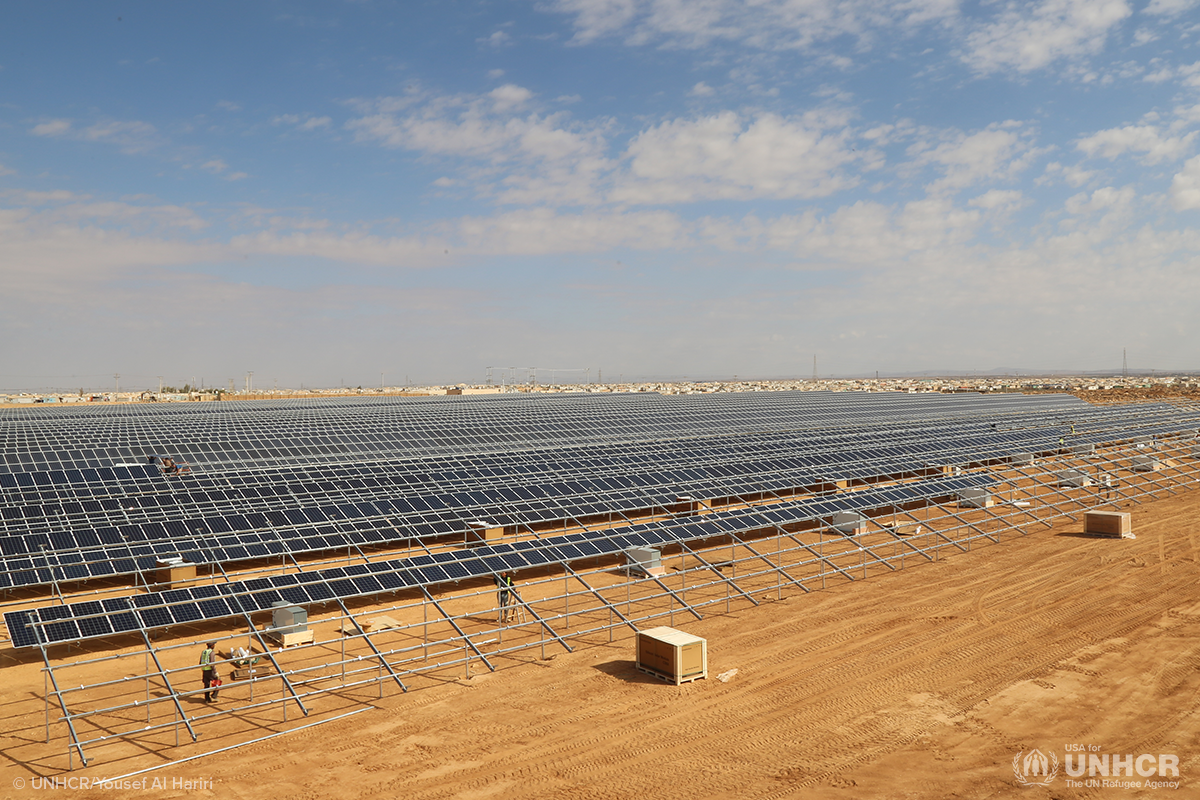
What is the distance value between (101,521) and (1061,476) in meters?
62.4

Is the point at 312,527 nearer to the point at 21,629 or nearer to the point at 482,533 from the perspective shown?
the point at 482,533

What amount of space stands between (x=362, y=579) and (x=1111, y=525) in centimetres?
3832

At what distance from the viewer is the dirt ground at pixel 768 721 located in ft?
52.0

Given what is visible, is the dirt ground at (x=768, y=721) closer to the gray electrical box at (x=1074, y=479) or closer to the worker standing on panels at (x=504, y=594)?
the worker standing on panels at (x=504, y=594)

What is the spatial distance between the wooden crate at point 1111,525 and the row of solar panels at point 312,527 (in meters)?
16.5

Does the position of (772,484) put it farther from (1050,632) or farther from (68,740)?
(68,740)

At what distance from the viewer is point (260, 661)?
909 inches

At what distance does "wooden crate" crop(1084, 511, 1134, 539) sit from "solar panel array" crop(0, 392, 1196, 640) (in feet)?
40.9

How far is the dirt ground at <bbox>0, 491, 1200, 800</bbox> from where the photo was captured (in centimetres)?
1585

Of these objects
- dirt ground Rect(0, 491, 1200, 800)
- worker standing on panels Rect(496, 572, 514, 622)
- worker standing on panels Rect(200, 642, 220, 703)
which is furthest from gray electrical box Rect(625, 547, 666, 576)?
worker standing on panels Rect(200, 642, 220, 703)

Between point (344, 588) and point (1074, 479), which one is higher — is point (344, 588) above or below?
below

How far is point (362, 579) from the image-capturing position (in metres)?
27.5

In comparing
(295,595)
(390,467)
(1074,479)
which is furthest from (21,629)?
(1074,479)

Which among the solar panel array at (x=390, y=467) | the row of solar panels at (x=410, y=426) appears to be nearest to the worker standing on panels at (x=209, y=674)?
the solar panel array at (x=390, y=467)
